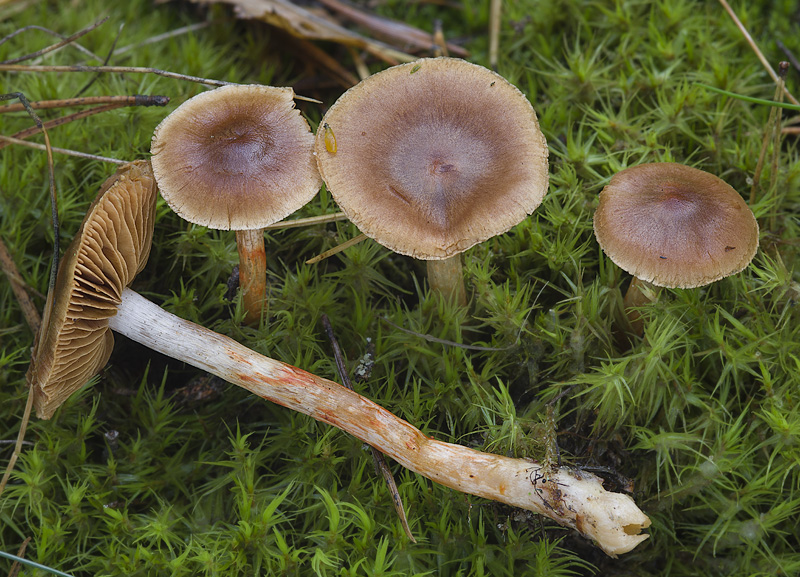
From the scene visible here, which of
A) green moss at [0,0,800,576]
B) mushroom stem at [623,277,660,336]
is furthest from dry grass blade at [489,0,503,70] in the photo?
mushroom stem at [623,277,660,336]

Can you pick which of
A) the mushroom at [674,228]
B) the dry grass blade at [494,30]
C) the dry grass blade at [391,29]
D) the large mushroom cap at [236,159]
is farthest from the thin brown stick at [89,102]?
the mushroom at [674,228]

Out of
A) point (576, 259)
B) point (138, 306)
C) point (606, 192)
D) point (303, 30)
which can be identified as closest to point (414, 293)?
point (576, 259)

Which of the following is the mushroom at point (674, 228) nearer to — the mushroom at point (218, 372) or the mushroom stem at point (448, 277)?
the mushroom stem at point (448, 277)

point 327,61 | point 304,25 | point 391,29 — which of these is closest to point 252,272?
point 327,61

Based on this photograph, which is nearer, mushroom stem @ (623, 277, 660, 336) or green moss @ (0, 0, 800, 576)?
green moss @ (0, 0, 800, 576)

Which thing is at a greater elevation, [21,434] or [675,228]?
[675,228]

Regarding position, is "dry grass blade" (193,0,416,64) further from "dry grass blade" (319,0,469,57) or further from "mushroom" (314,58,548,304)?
"mushroom" (314,58,548,304)

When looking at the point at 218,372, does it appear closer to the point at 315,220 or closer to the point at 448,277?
the point at 315,220
